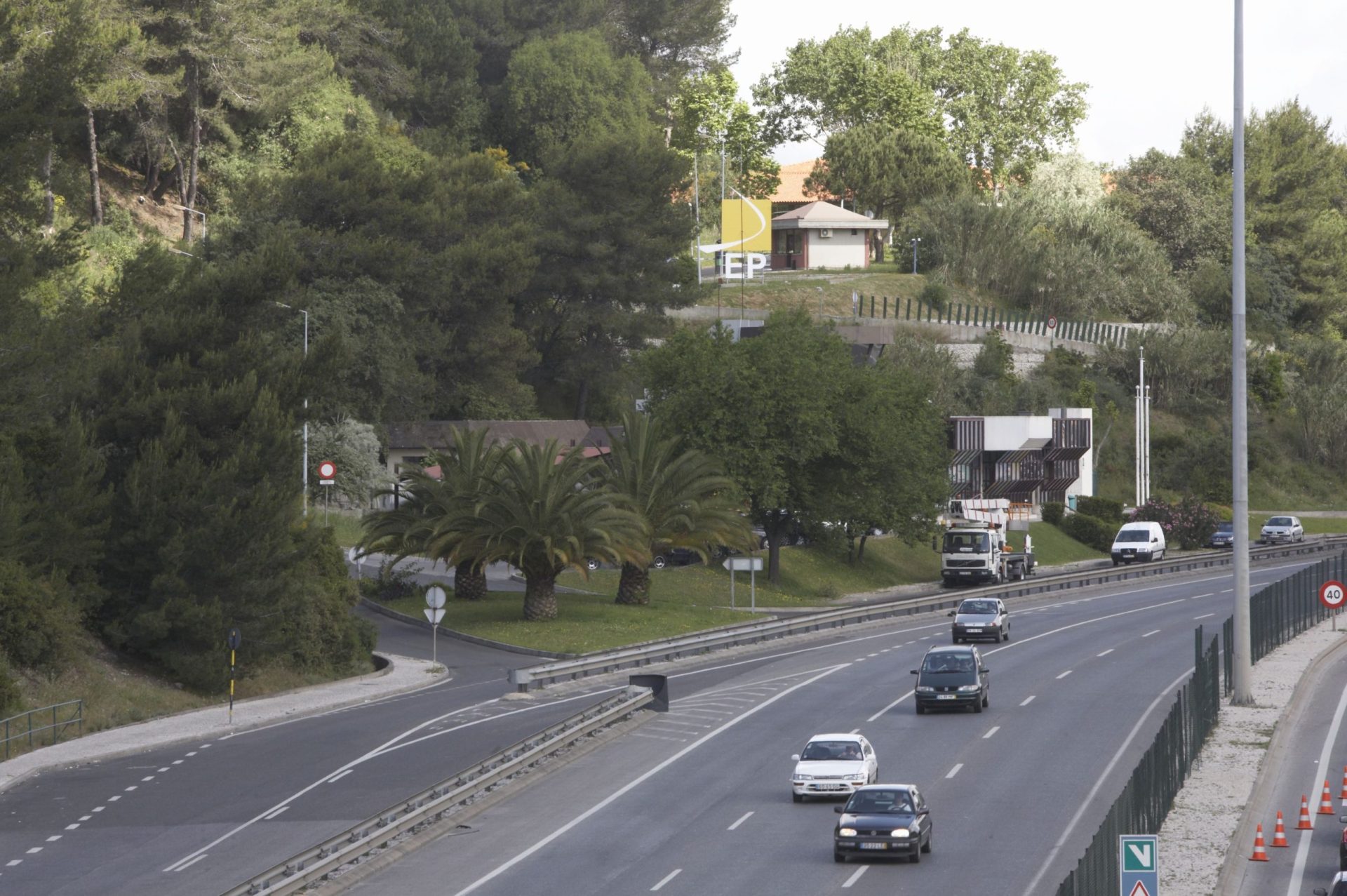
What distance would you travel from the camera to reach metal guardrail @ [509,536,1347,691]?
4403cm

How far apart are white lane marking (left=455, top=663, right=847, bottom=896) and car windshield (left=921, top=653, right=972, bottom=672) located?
168 inches

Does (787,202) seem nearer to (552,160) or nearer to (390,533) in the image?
(552,160)

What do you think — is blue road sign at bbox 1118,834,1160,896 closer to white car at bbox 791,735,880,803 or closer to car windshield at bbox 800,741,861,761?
white car at bbox 791,735,880,803

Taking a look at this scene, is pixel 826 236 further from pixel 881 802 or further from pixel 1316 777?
pixel 881 802

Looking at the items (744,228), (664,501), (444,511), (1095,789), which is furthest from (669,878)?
(744,228)

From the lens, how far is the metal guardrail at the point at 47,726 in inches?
1412

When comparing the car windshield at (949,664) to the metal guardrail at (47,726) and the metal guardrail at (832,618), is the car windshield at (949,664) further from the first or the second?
the metal guardrail at (47,726)

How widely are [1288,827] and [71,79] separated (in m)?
34.5

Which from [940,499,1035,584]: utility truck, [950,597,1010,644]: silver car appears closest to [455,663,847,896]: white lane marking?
[950,597,1010,644]: silver car

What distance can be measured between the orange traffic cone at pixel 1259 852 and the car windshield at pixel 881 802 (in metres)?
5.33

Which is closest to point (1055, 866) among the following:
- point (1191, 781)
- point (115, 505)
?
point (1191, 781)

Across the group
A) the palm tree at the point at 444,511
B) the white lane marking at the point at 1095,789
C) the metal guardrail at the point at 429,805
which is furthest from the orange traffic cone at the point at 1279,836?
the palm tree at the point at 444,511

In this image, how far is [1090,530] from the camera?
307 feet

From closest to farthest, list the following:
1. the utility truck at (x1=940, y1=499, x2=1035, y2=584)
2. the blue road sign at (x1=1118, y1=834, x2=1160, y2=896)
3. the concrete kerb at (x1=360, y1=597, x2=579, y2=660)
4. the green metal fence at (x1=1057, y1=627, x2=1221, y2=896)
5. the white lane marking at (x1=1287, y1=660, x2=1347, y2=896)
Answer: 1. the green metal fence at (x1=1057, y1=627, x2=1221, y2=896)
2. the blue road sign at (x1=1118, y1=834, x2=1160, y2=896)
3. the white lane marking at (x1=1287, y1=660, x2=1347, y2=896)
4. the concrete kerb at (x1=360, y1=597, x2=579, y2=660)
5. the utility truck at (x1=940, y1=499, x2=1035, y2=584)
